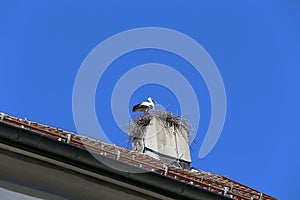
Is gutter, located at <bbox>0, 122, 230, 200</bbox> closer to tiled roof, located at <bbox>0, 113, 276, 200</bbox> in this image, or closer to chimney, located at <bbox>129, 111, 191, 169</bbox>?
tiled roof, located at <bbox>0, 113, 276, 200</bbox>

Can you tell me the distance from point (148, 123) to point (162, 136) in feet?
2.32

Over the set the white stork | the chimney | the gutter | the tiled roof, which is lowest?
the gutter

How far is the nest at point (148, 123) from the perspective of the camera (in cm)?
1372

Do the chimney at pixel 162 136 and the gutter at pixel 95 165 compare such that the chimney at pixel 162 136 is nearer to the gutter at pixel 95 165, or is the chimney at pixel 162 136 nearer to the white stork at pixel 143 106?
the white stork at pixel 143 106

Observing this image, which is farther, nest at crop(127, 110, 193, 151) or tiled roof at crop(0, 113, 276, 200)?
nest at crop(127, 110, 193, 151)

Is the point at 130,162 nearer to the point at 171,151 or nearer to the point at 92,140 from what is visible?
the point at 92,140

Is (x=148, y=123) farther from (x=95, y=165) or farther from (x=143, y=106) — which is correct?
(x=95, y=165)

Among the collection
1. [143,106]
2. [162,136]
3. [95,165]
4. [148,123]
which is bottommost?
[95,165]

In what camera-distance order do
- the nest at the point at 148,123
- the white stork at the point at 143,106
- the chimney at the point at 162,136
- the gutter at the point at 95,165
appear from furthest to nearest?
the white stork at the point at 143,106 → the nest at the point at 148,123 → the chimney at the point at 162,136 → the gutter at the point at 95,165

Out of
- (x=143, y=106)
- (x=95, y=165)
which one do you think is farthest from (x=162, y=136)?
(x=95, y=165)

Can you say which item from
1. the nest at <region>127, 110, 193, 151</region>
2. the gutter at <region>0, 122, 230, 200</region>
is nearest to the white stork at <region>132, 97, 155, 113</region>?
the nest at <region>127, 110, 193, 151</region>

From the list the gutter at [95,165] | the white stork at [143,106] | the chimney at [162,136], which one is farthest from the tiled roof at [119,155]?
the white stork at [143,106]

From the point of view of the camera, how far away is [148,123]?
46.4 ft

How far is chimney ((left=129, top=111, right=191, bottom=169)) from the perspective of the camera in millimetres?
12938
